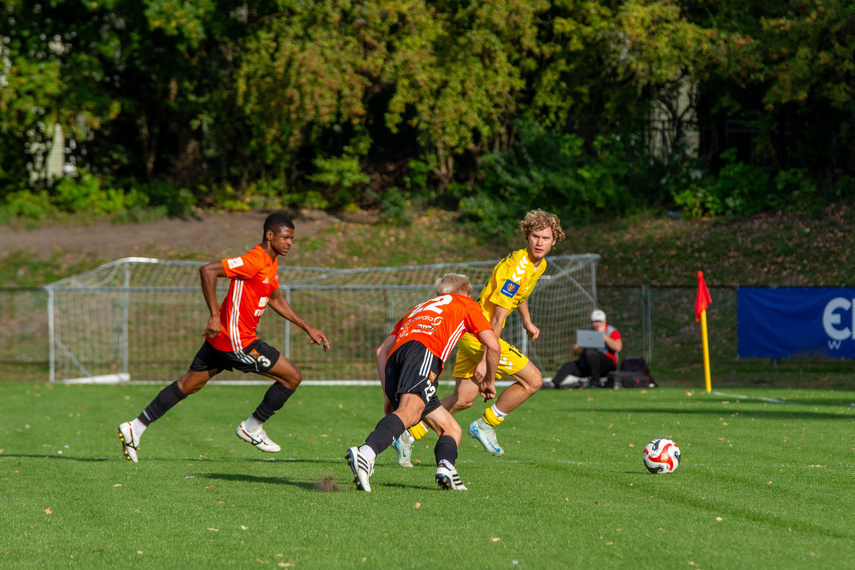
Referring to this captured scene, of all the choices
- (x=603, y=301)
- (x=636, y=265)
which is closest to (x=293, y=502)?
(x=603, y=301)

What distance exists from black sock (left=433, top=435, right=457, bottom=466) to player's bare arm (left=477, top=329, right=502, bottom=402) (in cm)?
45

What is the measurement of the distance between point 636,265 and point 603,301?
294 cm

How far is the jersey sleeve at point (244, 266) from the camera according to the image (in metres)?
7.68

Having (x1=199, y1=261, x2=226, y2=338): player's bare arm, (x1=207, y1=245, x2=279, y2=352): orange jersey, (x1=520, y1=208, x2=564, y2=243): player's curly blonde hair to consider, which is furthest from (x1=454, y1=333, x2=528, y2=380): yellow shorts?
(x1=199, y1=261, x2=226, y2=338): player's bare arm

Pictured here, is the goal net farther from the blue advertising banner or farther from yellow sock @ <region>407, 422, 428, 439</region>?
yellow sock @ <region>407, 422, 428, 439</region>

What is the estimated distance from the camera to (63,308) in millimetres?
21875

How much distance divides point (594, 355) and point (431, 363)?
11.1 metres

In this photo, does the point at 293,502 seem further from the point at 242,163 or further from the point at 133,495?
the point at 242,163

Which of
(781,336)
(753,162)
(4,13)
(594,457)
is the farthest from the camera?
(753,162)

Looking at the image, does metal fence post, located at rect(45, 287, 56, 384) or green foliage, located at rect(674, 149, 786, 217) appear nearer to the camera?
metal fence post, located at rect(45, 287, 56, 384)

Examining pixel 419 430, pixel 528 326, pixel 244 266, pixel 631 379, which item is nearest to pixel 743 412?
pixel 631 379

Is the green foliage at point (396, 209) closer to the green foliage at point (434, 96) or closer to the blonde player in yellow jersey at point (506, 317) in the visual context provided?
the green foliage at point (434, 96)

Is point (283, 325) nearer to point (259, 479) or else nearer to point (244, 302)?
point (244, 302)

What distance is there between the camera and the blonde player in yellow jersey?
318 inches
